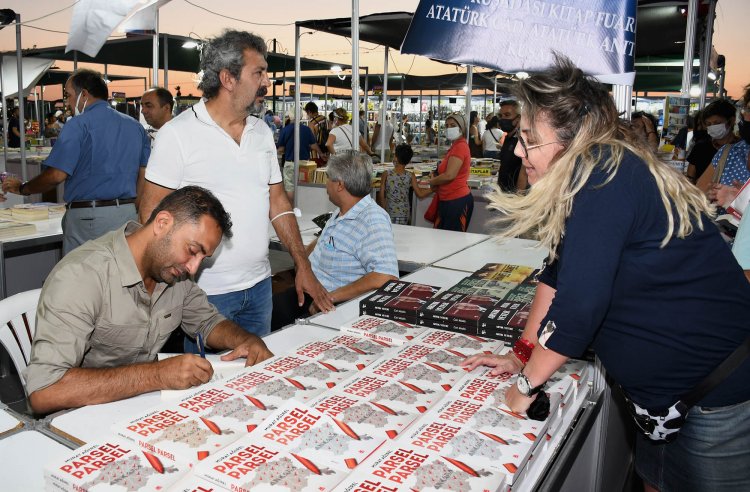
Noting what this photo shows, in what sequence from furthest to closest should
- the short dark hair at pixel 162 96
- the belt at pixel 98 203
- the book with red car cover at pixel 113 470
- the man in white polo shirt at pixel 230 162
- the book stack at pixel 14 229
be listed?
1. the short dark hair at pixel 162 96
2. the belt at pixel 98 203
3. the book stack at pixel 14 229
4. the man in white polo shirt at pixel 230 162
5. the book with red car cover at pixel 113 470

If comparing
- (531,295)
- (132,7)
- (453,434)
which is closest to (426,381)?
(453,434)

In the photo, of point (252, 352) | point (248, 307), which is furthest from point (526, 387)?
Result: point (248, 307)

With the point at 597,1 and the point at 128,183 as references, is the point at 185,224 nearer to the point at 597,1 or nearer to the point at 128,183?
the point at 597,1

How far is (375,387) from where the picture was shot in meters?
1.53

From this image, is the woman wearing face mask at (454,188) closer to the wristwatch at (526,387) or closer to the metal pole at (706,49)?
the metal pole at (706,49)

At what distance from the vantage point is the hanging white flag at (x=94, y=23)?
3.38m

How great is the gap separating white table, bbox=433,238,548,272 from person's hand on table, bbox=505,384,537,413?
183cm

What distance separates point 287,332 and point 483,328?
68cm

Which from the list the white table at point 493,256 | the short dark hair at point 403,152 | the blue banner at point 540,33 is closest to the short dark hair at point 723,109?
the white table at point 493,256

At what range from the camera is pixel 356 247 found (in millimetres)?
2924

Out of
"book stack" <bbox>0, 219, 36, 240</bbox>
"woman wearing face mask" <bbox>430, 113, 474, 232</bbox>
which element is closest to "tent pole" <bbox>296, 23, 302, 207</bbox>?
"woman wearing face mask" <bbox>430, 113, 474, 232</bbox>

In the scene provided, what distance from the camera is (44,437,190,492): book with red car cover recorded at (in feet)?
3.53

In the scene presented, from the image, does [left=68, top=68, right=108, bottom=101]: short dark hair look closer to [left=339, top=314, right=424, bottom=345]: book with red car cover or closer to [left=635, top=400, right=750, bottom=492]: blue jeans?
[left=339, top=314, right=424, bottom=345]: book with red car cover

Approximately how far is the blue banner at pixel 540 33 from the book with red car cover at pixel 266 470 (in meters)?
1.54
